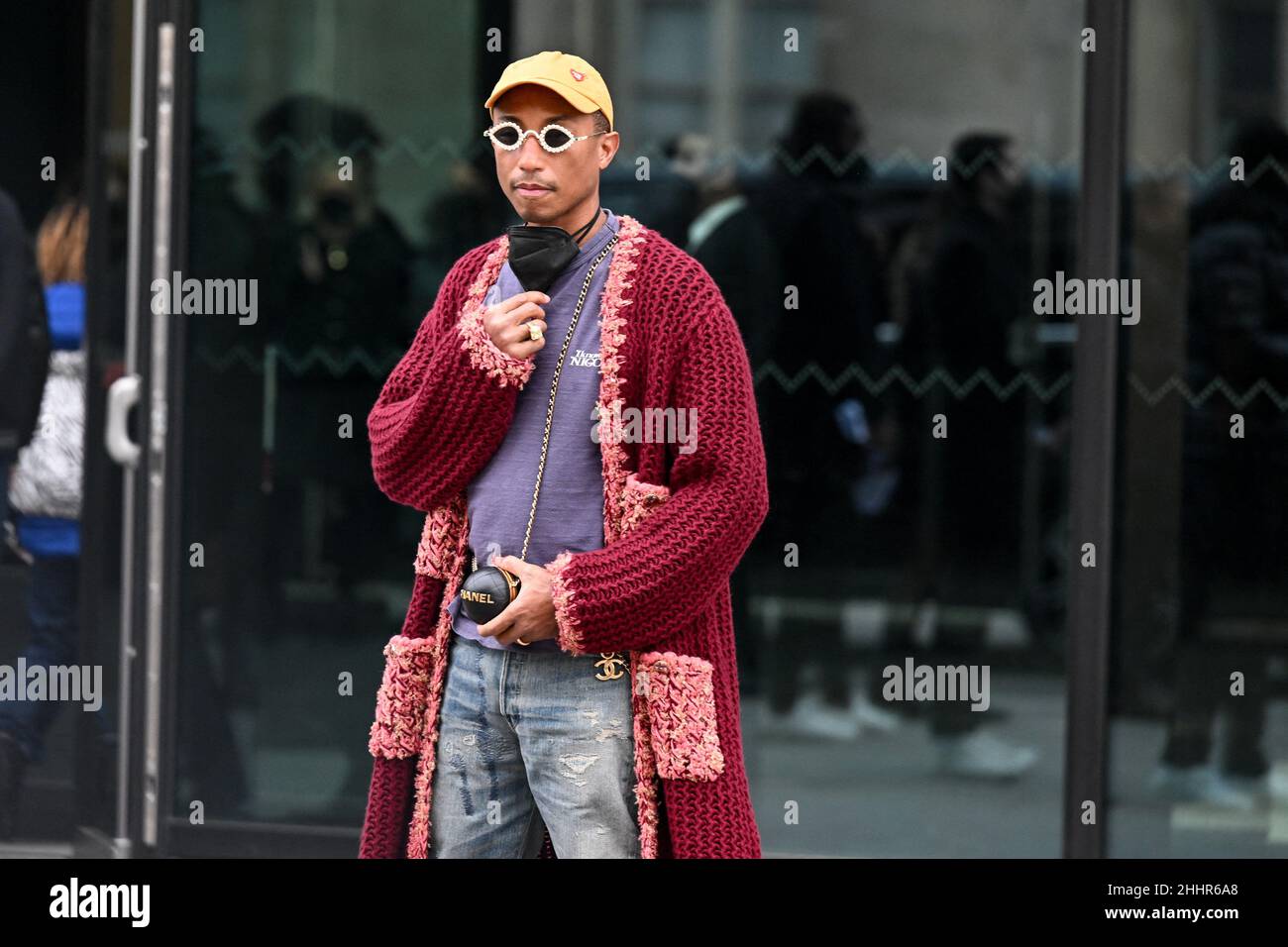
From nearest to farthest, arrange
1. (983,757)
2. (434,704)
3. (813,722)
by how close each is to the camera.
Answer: (434,704)
(983,757)
(813,722)

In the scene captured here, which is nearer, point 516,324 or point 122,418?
point 516,324

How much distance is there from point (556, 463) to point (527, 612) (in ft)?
0.87

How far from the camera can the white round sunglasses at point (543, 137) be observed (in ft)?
10.1

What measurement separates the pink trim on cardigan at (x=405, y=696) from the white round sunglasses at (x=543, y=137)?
835 millimetres

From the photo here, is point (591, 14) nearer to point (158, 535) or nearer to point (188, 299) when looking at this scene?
point (188, 299)

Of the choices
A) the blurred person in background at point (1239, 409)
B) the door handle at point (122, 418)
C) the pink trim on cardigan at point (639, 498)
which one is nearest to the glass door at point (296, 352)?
the door handle at point (122, 418)

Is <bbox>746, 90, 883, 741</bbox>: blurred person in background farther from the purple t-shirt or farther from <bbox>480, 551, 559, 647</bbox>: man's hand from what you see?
<bbox>480, 551, 559, 647</bbox>: man's hand

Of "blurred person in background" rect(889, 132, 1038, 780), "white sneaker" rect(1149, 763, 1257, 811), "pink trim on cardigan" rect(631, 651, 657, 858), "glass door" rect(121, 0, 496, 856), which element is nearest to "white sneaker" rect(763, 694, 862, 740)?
"blurred person in background" rect(889, 132, 1038, 780)

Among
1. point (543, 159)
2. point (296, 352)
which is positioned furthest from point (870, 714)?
point (543, 159)

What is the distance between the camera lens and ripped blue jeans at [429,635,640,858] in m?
3.10

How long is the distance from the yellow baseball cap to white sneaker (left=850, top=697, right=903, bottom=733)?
2668 mm

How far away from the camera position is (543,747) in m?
3.11

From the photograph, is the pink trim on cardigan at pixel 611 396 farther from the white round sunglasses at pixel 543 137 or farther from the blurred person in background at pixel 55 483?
the blurred person in background at pixel 55 483

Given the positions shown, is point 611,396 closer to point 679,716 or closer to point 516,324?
point 516,324
